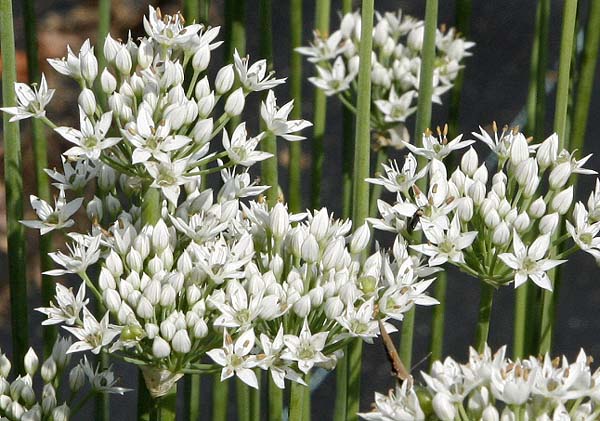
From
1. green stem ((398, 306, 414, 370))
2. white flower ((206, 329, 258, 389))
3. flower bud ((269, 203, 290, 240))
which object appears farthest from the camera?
green stem ((398, 306, 414, 370))

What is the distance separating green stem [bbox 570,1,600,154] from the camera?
5.31 ft

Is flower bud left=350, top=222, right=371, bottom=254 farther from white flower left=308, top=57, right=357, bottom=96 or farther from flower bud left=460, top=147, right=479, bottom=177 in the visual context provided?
white flower left=308, top=57, right=357, bottom=96

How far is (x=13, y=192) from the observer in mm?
1361

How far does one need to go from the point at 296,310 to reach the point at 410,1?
158 cm

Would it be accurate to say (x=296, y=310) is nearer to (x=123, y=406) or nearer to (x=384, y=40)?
(x=384, y=40)

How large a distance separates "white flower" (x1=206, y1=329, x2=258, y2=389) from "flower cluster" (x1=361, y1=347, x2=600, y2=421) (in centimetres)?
15

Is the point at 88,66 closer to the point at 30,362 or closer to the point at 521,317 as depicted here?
the point at 30,362

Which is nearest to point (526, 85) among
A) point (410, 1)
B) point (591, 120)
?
point (591, 120)

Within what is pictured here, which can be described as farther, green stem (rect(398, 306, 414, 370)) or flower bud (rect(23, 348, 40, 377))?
green stem (rect(398, 306, 414, 370))

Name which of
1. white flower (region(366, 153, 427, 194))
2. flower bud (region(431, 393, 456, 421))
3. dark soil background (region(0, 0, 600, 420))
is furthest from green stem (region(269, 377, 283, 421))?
dark soil background (region(0, 0, 600, 420))

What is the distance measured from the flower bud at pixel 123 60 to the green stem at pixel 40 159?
35 cm

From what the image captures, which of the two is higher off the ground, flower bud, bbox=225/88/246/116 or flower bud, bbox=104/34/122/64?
flower bud, bbox=104/34/122/64

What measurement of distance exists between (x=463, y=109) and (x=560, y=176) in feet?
4.49

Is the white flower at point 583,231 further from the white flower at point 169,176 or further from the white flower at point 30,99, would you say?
the white flower at point 30,99
